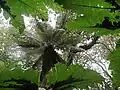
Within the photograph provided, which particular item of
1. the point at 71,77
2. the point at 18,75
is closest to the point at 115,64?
the point at 71,77

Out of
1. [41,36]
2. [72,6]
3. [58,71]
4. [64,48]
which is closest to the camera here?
[72,6]

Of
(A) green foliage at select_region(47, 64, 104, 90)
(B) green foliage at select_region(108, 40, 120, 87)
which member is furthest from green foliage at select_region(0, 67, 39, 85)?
(B) green foliage at select_region(108, 40, 120, 87)

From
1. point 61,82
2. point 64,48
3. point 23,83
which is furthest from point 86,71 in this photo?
point 64,48

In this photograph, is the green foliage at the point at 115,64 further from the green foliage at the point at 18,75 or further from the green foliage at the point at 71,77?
the green foliage at the point at 18,75

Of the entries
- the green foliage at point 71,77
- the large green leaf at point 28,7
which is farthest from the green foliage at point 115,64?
the large green leaf at point 28,7

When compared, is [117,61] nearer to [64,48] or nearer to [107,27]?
[107,27]

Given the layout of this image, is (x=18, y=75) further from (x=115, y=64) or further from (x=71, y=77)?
(x=115, y=64)

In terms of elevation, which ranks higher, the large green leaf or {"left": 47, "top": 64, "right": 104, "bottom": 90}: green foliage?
the large green leaf

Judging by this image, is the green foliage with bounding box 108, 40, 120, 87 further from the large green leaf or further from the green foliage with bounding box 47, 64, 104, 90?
the large green leaf
